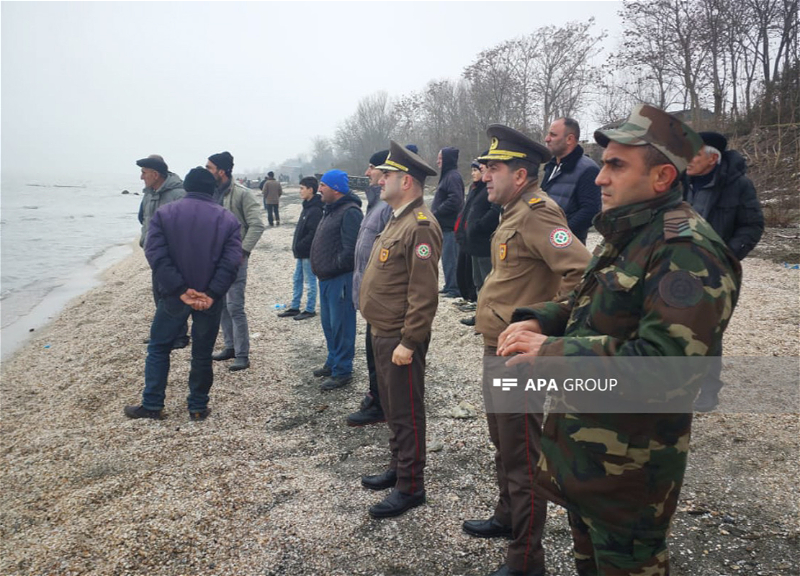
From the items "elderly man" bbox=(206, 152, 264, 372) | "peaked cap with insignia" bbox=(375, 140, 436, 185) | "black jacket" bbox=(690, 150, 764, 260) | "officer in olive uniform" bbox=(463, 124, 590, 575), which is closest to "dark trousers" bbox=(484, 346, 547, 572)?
"officer in olive uniform" bbox=(463, 124, 590, 575)

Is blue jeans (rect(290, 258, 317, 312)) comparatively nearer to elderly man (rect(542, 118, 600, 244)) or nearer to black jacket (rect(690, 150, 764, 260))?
elderly man (rect(542, 118, 600, 244))

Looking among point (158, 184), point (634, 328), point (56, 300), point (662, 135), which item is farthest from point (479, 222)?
point (56, 300)

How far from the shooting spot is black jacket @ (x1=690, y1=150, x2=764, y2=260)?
12.7 ft

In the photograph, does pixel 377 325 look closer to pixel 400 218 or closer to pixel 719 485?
pixel 400 218

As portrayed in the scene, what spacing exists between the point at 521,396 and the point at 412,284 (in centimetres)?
102

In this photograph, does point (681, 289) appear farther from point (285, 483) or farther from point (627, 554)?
point (285, 483)

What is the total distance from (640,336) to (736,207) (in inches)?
128

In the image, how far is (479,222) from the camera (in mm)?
5551

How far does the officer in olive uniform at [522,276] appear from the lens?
7.92 feet

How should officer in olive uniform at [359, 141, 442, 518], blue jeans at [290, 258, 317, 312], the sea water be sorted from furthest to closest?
the sea water
blue jeans at [290, 258, 317, 312]
officer in olive uniform at [359, 141, 442, 518]

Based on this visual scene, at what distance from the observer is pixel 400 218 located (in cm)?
333

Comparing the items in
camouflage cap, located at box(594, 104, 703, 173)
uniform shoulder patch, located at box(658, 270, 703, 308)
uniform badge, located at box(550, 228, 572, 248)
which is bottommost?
uniform shoulder patch, located at box(658, 270, 703, 308)

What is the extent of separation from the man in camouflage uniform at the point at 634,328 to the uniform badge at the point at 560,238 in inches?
26.2

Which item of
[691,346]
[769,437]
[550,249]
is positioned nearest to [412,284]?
[550,249]
